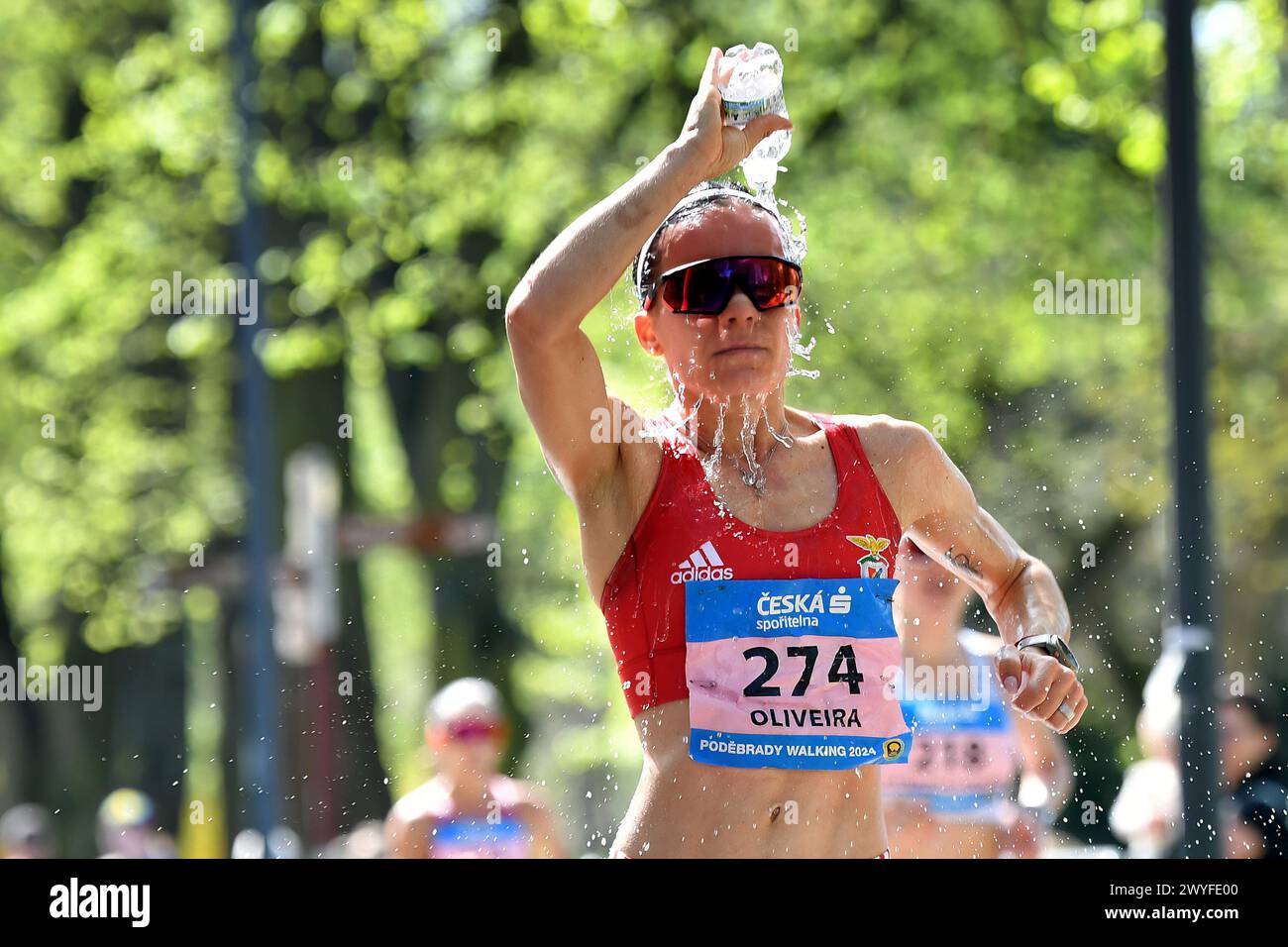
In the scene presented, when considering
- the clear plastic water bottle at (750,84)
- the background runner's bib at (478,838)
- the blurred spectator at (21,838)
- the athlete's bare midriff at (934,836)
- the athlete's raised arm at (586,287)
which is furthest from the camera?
the blurred spectator at (21,838)

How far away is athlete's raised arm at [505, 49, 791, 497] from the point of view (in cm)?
326

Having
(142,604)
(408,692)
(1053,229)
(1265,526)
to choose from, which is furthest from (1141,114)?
(142,604)

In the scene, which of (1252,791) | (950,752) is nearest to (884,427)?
(950,752)

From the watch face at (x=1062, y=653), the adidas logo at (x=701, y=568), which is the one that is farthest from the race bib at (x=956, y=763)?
the adidas logo at (x=701, y=568)

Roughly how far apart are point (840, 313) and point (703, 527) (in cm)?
948

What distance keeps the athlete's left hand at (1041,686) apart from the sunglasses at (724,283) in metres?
0.89

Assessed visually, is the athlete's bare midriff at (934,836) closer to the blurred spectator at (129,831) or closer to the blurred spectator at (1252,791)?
the blurred spectator at (1252,791)

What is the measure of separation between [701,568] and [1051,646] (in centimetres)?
80

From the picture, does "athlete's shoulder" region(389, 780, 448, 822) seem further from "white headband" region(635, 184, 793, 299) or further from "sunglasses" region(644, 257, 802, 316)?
"sunglasses" region(644, 257, 802, 316)

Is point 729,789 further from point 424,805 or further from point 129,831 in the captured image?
point 129,831

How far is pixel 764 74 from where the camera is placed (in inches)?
137

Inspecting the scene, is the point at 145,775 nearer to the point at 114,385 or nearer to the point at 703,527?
the point at 114,385

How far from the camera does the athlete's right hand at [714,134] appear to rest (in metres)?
3.35

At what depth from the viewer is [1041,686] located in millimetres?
3361
